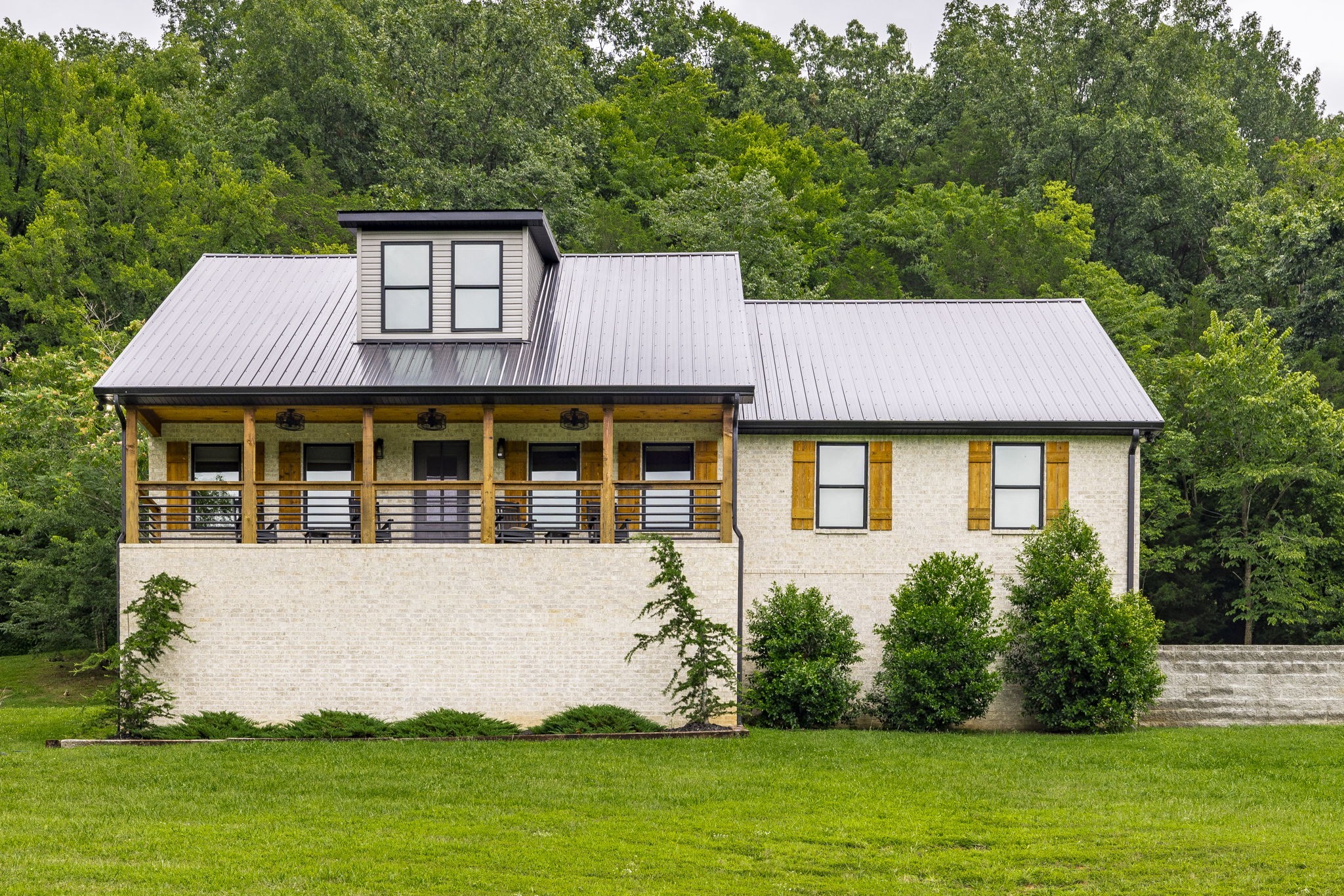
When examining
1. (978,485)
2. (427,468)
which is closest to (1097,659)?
(978,485)

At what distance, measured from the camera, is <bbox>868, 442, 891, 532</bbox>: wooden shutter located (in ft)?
75.6

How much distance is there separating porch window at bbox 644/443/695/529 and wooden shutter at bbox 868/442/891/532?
3.09 meters

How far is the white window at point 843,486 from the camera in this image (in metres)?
23.2

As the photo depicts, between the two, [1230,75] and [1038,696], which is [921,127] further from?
[1038,696]

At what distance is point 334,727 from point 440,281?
780cm

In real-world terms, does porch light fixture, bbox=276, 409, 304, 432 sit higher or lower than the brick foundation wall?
higher

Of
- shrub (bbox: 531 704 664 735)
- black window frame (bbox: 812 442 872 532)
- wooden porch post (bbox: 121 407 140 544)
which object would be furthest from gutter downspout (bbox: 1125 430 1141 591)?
wooden porch post (bbox: 121 407 140 544)

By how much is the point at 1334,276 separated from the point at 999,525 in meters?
19.8

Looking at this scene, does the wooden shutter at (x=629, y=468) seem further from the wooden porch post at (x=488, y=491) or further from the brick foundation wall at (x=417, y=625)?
the wooden porch post at (x=488, y=491)

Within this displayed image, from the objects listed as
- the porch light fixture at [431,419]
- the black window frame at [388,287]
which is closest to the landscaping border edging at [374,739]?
the porch light fixture at [431,419]

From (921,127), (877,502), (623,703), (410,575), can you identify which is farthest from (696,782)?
(921,127)

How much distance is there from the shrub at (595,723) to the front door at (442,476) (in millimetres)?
4351

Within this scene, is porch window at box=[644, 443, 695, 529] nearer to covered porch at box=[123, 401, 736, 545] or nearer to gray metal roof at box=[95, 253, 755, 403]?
covered porch at box=[123, 401, 736, 545]

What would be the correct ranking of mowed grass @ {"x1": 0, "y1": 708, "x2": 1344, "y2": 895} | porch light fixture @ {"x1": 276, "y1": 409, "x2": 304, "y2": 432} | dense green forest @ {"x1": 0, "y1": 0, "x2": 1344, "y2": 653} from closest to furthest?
mowed grass @ {"x1": 0, "y1": 708, "x2": 1344, "y2": 895} < porch light fixture @ {"x1": 276, "y1": 409, "x2": 304, "y2": 432} < dense green forest @ {"x1": 0, "y1": 0, "x2": 1344, "y2": 653}
